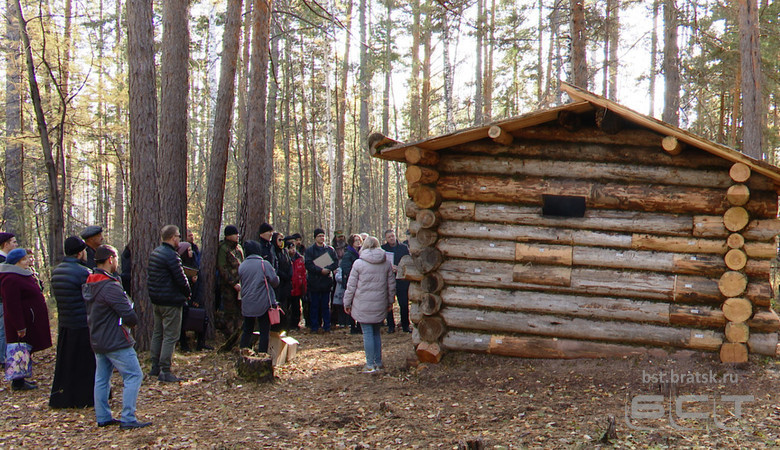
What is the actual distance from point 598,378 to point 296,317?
6999 mm

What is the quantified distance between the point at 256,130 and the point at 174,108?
2597mm

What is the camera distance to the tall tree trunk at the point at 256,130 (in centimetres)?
1261

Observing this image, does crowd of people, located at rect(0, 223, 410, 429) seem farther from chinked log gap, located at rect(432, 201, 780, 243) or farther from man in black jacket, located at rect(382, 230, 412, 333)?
chinked log gap, located at rect(432, 201, 780, 243)

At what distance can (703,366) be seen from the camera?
7.46 metres

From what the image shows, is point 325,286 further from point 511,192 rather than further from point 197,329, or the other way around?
point 511,192

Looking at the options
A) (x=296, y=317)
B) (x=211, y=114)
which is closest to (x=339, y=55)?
(x=211, y=114)

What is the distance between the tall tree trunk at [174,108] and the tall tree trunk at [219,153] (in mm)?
570

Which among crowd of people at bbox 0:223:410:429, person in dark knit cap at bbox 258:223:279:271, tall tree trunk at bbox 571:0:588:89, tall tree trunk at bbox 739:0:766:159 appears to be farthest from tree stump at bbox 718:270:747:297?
tall tree trunk at bbox 571:0:588:89

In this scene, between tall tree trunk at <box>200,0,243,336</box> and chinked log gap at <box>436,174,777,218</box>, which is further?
tall tree trunk at <box>200,0,243,336</box>

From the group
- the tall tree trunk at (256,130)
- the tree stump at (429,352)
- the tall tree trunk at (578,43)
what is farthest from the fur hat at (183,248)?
the tall tree trunk at (578,43)

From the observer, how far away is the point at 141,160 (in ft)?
32.3

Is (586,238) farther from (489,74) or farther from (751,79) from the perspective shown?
(489,74)

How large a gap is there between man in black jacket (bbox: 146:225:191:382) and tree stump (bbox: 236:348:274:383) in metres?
0.91

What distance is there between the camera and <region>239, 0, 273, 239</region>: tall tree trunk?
12609 millimetres
